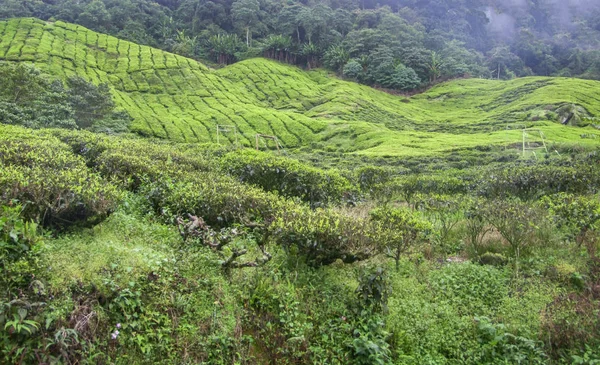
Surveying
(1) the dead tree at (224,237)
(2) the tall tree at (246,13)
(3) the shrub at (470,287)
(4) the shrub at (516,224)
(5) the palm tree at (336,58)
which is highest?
(2) the tall tree at (246,13)

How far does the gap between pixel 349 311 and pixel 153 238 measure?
3.71 m

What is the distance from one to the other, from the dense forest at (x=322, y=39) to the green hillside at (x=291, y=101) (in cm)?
608

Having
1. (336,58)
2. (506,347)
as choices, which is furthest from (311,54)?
(506,347)

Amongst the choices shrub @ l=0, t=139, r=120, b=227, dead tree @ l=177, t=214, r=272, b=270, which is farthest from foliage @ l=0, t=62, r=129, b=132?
dead tree @ l=177, t=214, r=272, b=270

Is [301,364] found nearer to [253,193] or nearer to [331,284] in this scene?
[331,284]

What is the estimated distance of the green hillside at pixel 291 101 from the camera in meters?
39.5

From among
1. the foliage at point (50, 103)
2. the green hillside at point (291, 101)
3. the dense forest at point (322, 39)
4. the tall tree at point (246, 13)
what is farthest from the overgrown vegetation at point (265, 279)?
the tall tree at point (246, 13)

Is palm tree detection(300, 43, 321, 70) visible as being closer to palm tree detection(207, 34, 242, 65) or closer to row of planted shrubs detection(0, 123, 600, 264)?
palm tree detection(207, 34, 242, 65)

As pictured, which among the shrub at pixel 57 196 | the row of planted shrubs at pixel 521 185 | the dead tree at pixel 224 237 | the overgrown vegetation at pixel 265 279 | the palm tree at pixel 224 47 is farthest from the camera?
the palm tree at pixel 224 47

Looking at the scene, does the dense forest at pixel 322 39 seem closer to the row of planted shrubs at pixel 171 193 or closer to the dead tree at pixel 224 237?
the row of planted shrubs at pixel 171 193

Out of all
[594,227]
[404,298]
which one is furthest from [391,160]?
[404,298]

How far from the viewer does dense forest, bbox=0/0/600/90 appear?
74188 mm

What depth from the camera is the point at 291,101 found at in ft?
193

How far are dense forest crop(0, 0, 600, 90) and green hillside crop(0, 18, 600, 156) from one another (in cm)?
608
